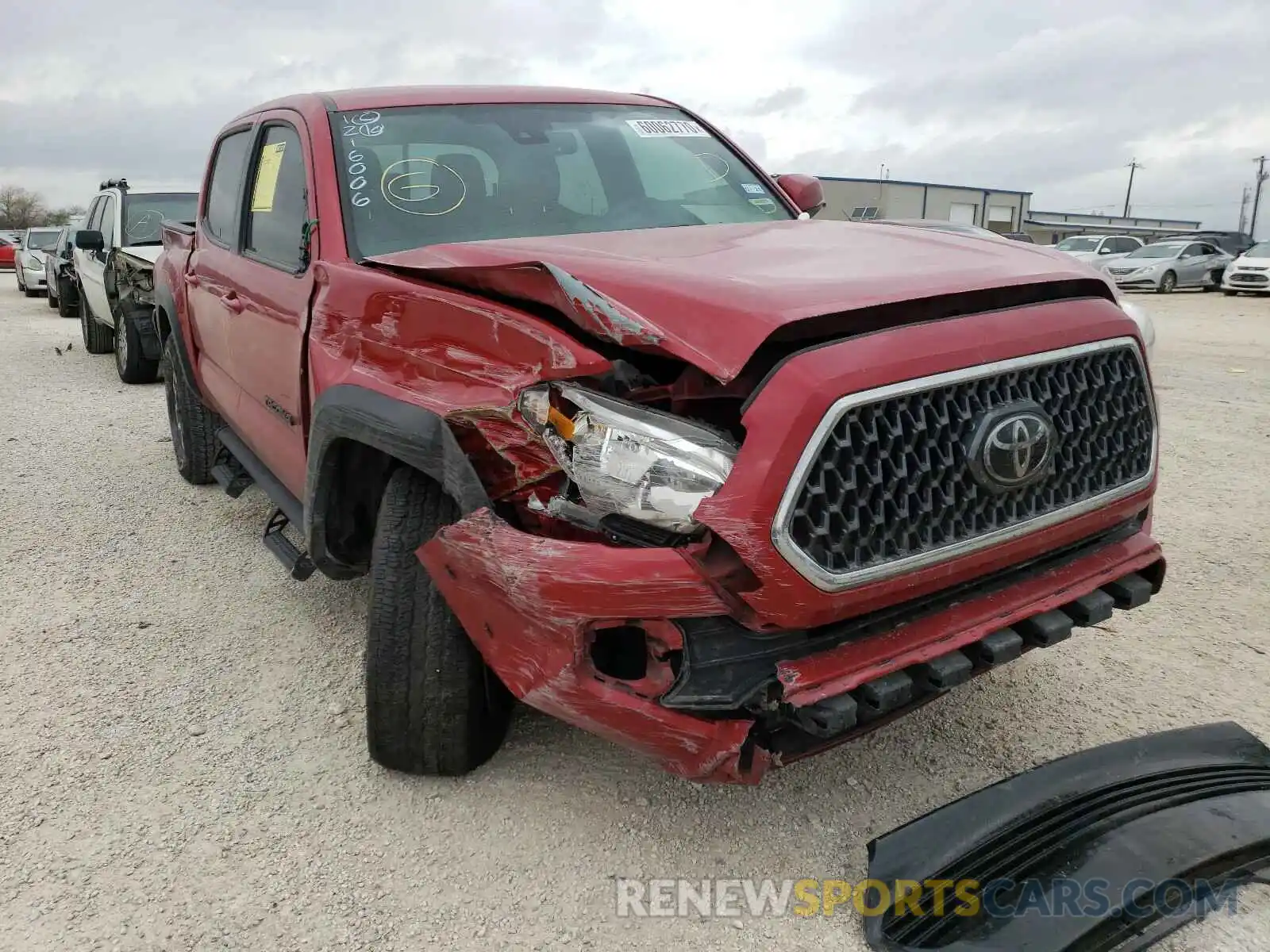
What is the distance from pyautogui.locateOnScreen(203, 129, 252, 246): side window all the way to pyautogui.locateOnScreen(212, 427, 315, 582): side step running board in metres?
0.90

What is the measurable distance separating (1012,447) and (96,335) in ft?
37.9

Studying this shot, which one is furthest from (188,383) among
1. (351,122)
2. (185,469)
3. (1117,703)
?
(1117,703)

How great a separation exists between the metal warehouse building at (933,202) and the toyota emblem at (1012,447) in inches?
1782

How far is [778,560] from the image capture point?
5.90ft

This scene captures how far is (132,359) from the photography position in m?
8.91

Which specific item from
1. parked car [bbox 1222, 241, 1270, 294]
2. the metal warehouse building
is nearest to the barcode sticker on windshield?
parked car [bbox 1222, 241, 1270, 294]

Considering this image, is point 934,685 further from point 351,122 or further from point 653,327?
point 351,122

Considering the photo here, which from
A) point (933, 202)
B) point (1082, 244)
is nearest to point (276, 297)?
point (1082, 244)

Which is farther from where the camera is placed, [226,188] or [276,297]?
[226,188]

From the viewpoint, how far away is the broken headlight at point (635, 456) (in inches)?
74.4

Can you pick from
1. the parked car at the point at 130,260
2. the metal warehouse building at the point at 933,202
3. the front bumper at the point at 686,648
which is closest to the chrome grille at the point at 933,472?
the front bumper at the point at 686,648

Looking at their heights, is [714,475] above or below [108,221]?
below

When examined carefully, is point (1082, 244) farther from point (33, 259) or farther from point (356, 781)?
point (356, 781)

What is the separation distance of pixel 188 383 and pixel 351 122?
2.17m
